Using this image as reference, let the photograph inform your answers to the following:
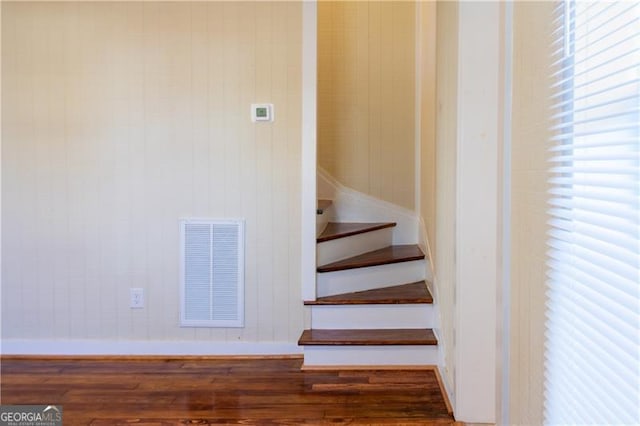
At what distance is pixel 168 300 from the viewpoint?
2.53 metres

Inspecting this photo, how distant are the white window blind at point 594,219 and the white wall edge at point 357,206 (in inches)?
86.3

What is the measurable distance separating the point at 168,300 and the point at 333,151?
Result: 1.62 meters

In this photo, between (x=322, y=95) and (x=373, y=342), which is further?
(x=322, y=95)

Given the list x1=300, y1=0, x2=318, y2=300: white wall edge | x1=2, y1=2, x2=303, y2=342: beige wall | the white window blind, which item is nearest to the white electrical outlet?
x1=2, y1=2, x2=303, y2=342: beige wall

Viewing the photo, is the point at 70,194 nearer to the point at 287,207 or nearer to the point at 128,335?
the point at 128,335

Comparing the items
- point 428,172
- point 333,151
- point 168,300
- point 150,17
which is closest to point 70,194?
point 168,300

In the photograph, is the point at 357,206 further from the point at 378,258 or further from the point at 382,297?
the point at 382,297

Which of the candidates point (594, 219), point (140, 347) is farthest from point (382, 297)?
point (594, 219)

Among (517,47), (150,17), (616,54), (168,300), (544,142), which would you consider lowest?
(168,300)

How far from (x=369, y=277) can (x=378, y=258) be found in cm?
15

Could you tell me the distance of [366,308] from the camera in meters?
2.39

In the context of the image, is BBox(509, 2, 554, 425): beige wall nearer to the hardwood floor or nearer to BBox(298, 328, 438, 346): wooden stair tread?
the hardwood floor

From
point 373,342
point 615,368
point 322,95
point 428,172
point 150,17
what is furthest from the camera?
point 322,95

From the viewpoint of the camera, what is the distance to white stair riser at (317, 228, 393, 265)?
8.34 ft
